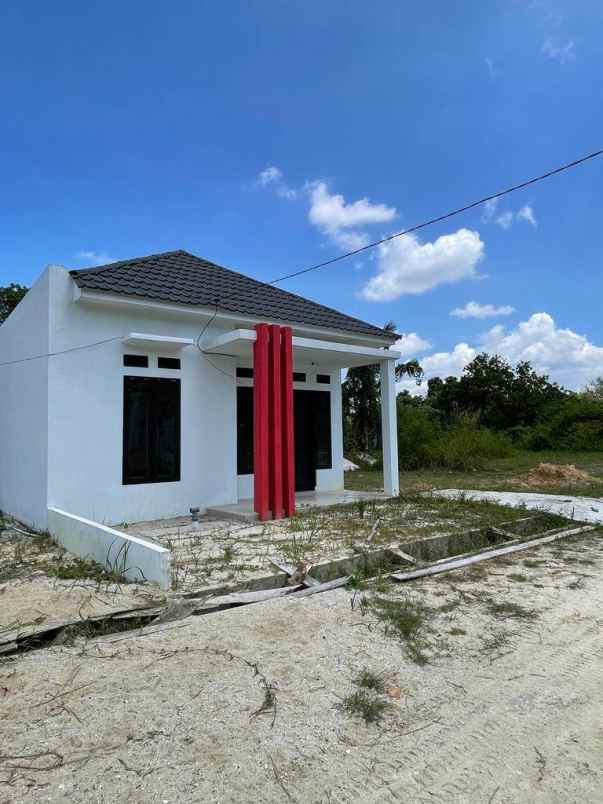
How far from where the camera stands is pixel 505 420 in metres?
31.6

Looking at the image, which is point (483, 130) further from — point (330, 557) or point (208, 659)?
point (208, 659)

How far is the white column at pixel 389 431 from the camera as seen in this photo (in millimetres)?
10047

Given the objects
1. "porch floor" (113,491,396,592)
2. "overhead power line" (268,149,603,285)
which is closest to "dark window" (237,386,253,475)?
"porch floor" (113,491,396,592)

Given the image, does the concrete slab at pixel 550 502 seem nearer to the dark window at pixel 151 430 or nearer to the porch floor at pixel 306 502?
the porch floor at pixel 306 502

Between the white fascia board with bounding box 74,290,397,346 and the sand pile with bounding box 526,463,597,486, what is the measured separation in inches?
258

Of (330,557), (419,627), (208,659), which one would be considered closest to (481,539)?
(330,557)

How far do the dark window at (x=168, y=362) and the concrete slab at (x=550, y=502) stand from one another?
576 centimetres

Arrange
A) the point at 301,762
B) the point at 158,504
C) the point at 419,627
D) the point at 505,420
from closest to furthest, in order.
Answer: the point at 301,762 < the point at 419,627 < the point at 158,504 < the point at 505,420

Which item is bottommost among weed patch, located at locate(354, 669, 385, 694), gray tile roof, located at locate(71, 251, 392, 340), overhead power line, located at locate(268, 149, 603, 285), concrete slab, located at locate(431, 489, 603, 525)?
concrete slab, located at locate(431, 489, 603, 525)

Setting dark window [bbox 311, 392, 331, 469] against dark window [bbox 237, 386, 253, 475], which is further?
dark window [bbox 311, 392, 331, 469]

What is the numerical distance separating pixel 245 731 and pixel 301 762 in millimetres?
335

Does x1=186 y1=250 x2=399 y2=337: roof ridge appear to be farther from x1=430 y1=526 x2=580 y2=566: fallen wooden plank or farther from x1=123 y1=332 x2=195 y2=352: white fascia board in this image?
x1=430 y1=526 x2=580 y2=566: fallen wooden plank

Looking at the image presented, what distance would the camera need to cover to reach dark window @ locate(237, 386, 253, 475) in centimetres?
911

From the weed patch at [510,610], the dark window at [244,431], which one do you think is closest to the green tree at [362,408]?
the dark window at [244,431]
